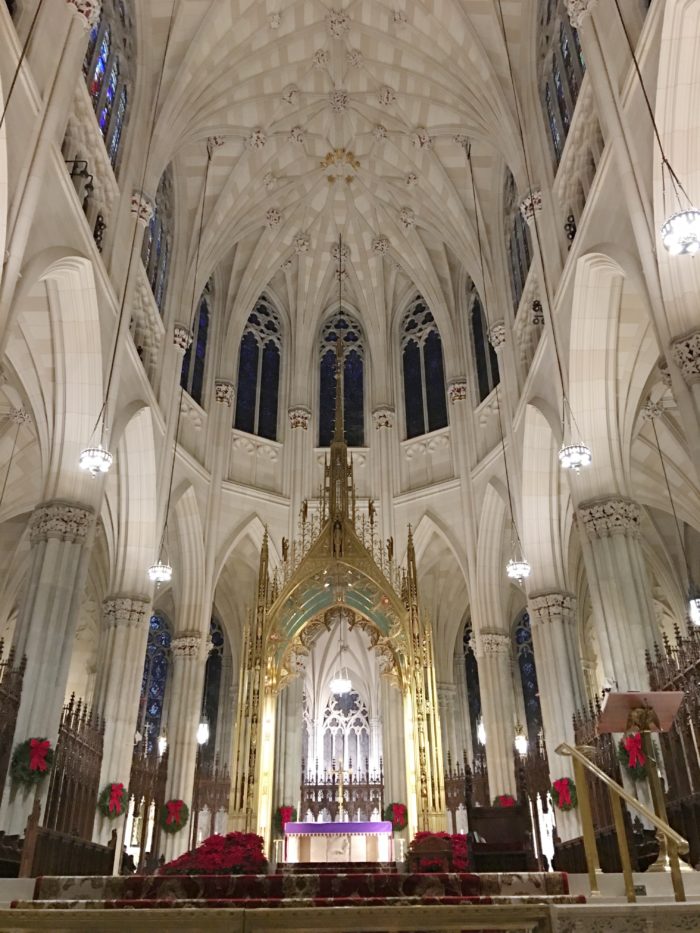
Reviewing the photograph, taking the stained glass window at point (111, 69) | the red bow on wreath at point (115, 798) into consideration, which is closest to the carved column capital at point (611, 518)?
the red bow on wreath at point (115, 798)

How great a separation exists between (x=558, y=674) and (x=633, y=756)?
19.3 feet

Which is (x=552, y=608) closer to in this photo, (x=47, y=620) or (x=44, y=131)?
(x=47, y=620)

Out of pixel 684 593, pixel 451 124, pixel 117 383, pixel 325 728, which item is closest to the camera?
pixel 117 383

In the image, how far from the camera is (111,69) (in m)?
16.5

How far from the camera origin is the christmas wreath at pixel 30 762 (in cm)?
1110

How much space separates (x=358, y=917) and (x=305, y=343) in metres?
23.5

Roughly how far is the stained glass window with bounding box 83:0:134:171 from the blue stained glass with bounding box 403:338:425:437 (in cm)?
1230

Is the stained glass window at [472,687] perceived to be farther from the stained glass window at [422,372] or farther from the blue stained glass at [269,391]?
the blue stained glass at [269,391]

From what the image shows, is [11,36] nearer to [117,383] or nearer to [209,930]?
[117,383]

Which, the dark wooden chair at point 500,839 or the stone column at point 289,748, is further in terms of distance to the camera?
the stone column at point 289,748

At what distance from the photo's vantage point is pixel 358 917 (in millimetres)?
4059

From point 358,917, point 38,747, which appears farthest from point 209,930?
point 38,747

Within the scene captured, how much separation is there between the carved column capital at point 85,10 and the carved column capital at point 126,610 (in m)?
11.8

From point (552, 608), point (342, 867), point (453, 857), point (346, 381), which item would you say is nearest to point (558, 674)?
point (552, 608)
